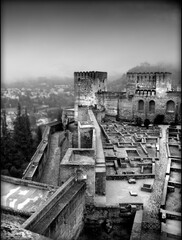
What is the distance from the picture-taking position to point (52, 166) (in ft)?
59.6

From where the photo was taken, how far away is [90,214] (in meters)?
8.84

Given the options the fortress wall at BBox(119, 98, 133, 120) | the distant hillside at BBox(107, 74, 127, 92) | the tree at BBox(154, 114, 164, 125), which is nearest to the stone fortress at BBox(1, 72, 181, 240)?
the tree at BBox(154, 114, 164, 125)

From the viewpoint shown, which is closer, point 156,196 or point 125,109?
point 156,196

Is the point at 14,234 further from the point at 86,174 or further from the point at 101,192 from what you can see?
the point at 101,192

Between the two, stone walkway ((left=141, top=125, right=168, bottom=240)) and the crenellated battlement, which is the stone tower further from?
stone walkway ((left=141, top=125, right=168, bottom=240))

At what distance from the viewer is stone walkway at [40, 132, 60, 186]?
615 inches

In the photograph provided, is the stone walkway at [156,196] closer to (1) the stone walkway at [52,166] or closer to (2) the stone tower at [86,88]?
(1) the stone walkway at [52,166]

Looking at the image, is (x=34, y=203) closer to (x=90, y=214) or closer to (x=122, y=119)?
(x=90, y=214)

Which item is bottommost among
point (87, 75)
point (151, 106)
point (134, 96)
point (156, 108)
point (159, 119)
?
point (159, 119)

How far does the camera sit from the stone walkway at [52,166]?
1562 centimetres

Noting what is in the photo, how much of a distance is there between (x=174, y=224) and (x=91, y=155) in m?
3.72

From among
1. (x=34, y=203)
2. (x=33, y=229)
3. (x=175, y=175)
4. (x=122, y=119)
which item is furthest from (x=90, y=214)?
(x=122, y=119)

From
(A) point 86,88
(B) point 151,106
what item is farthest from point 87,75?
(B) point 151,106

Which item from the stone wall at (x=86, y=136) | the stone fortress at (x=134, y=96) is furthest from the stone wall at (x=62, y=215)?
the stone fortress at (x=134, y=96)
